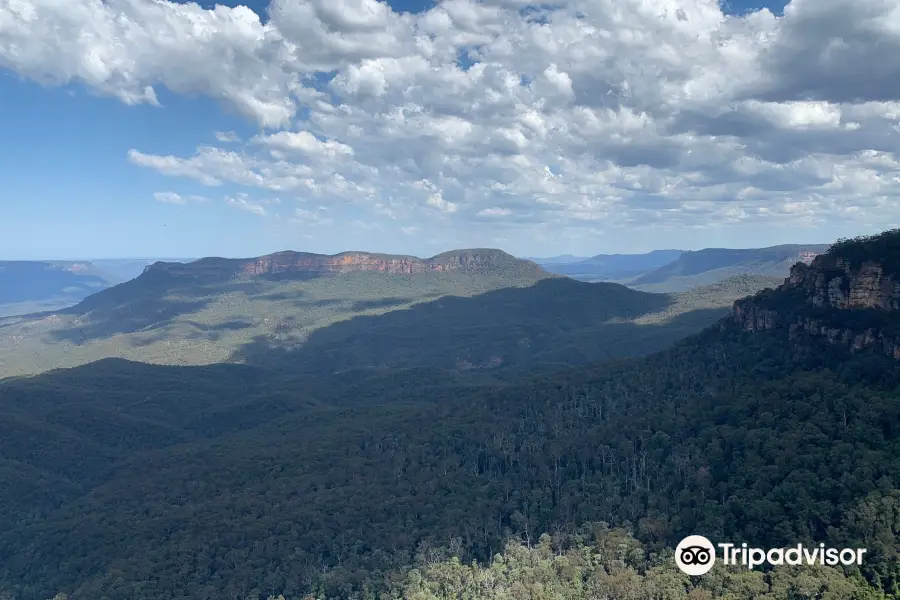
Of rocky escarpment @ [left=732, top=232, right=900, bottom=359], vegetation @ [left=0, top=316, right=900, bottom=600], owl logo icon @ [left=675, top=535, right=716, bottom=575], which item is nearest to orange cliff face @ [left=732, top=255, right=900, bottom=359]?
rocky escarpment @ [left=732, top=232, right=900, bottom=359]

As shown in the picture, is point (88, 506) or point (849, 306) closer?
point (849, 306)

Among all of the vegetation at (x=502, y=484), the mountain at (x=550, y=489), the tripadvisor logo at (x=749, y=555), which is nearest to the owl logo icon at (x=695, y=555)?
the tripadvisor logo at (x=749, y=555)

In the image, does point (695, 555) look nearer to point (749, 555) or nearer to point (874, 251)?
point (749, 555)

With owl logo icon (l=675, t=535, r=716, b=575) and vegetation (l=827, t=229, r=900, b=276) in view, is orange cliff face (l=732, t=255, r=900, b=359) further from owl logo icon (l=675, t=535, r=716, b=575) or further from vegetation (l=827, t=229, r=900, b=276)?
owl logo icon (l=675, t=535, r=716, b=575)

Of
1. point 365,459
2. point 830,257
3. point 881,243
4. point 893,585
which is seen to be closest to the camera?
point 893,585

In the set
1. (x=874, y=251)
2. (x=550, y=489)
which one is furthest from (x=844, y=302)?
(x=550, y=489)

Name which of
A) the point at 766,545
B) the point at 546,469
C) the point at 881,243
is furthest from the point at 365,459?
the point at 881,243

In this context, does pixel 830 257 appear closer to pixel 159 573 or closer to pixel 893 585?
pixel 893 585
